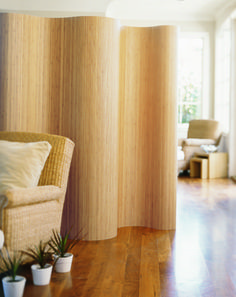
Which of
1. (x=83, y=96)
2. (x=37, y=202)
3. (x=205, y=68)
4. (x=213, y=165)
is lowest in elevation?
(x=213, y=165)

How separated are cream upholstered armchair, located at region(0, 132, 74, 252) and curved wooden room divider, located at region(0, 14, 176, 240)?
33cm

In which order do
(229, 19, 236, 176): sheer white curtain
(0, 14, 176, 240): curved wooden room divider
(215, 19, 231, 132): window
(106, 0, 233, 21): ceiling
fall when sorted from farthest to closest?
(106, 0, 233, 21): ceiling < (215, 19, 231, 132): window < (229, 19, 236, 176): sheer white curtain < (0, 14, 176, 240): curved wooden room divider

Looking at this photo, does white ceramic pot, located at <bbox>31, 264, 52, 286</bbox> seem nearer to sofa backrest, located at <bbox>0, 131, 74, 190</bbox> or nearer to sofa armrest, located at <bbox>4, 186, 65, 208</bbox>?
sofa armrest, located at <bbox>4, 186, 65, 208</bbox>

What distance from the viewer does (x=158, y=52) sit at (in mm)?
3209

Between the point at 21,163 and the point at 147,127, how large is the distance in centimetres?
128

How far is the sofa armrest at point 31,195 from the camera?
2007 mm

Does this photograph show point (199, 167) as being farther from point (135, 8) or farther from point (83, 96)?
point (83, 96)

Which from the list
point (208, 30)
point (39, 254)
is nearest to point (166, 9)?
point (208, 30)

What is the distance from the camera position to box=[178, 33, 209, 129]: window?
9.47m

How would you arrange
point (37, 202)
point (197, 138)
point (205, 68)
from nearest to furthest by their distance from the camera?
point (37, 202) < point (197, 138) < point (205, 68)

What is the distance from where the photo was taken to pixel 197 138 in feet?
26.1

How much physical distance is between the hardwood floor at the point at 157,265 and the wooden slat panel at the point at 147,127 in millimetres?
201

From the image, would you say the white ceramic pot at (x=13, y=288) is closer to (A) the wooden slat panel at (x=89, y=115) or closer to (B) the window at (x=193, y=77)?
(A) the wooden slat panel at (x=89, y=115)

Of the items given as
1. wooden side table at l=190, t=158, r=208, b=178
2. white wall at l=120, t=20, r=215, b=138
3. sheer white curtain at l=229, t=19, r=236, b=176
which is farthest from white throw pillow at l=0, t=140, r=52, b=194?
white wall at l=120, t=20, r=215, b=138
